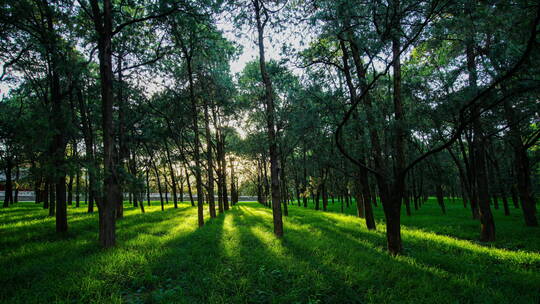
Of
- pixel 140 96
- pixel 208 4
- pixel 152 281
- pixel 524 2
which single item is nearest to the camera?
pixel 524 2

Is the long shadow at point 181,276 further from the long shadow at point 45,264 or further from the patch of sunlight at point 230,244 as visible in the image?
the long shadow at point 45,264

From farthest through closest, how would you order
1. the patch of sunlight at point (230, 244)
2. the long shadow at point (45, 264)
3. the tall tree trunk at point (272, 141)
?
the tall tree trunk at point (272, 141) → the patch of sunlight at point (230, 244) → the long shadow at point (45, 264)

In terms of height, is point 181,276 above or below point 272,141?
below

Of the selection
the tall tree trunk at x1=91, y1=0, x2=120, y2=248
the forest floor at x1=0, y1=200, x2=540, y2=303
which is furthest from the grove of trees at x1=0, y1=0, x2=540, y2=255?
the forest floor at x1=0, y1=200, x2=540, y2=303

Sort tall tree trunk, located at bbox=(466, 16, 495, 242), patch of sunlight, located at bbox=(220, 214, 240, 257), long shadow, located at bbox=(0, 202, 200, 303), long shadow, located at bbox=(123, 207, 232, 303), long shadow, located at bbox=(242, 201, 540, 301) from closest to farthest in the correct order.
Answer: long shadow, located at bbox=(123, 207, 232, 303) → long shadow, located at bbox=(0, 202, 200, 303) → long shadow, located at bbox=(242, 201, 540, 301) → patch of sunlight, located at bbox=(220, 214, 240, 257) → tall tree trunk, located at bbox=(466, 16, 495, 242)

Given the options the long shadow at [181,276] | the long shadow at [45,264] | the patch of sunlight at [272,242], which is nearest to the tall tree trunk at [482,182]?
the patch of sunlight at [272,242]

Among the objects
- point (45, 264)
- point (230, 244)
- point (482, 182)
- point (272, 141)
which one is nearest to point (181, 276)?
point (230, 244)

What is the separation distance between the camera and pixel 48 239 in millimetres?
9172

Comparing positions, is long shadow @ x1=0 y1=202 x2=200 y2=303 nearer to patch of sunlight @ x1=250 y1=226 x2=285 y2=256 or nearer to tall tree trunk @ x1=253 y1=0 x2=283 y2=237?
patch of sunlight @ x1=250 y1=226 x2=285 y2=256

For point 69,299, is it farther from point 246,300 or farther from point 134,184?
point 134,184

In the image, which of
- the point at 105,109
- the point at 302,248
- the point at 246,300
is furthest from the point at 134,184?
the point at 302,248

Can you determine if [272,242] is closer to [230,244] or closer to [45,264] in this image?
[230,244]

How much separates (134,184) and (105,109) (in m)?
2.74

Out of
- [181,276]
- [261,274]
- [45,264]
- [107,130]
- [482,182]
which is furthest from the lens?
[482,182]
